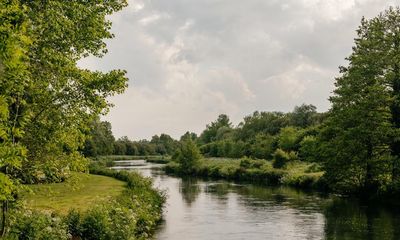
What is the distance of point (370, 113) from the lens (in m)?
40.9

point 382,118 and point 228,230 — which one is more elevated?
point 382,118

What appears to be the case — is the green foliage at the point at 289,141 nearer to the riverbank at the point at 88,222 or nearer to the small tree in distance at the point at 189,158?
the small tree in distance at the point at 189,158

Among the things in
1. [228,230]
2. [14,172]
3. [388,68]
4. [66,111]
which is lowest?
[228,230]

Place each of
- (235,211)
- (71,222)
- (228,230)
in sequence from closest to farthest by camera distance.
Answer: (71,222) < (228,230) < (235,211)

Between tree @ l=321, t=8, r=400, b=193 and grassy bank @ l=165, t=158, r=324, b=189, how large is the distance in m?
9.81

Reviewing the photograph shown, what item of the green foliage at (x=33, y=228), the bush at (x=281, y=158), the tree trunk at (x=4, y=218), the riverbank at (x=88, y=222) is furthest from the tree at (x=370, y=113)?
the tree trunk at (x=4, y=218)

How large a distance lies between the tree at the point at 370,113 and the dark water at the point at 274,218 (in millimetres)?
3332

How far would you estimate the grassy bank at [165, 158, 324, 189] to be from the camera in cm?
5516

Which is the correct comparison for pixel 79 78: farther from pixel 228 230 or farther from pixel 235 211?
pixel 235 211

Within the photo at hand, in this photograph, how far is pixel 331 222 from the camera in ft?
101

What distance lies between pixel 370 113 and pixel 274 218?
15.2m

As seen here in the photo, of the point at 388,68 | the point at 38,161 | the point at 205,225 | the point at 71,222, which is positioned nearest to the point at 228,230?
the point at 205,225

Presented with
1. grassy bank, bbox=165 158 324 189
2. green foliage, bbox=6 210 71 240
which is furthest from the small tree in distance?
green foliage, bbox=6 210 71 240

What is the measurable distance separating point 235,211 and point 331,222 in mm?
8262
